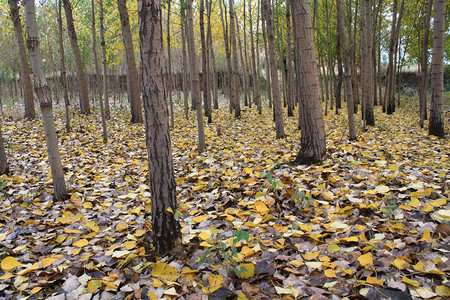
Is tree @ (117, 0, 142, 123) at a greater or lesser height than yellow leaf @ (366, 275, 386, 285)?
greater

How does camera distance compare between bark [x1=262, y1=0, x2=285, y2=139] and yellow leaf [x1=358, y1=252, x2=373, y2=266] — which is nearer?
yellow leaf [x1=358, y1=252, x2=373, y2=266]

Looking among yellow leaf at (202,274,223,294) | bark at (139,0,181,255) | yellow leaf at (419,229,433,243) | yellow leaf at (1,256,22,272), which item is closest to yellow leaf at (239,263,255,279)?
yellow leaf at (202,274,223,294)

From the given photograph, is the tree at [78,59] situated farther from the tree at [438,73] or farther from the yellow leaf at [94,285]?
the tree at [438,73]

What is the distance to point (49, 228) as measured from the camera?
3064 mm

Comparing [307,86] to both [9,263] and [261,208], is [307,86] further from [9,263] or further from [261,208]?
[9,263]

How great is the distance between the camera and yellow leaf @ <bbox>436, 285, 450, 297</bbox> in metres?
1.67

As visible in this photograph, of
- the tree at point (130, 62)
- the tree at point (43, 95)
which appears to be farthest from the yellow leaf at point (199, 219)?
the tree at point (130, 62)

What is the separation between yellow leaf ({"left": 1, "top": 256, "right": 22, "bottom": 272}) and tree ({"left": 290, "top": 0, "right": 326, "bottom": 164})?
3570 millimetres

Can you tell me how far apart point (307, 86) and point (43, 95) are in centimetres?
354

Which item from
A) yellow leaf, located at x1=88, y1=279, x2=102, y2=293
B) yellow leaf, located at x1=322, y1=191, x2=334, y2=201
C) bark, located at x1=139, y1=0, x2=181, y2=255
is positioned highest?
bark, located at x1=139, y1=0, x2=181, y2=255

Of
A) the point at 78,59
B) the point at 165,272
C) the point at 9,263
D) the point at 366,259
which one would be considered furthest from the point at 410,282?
the point at 78,59

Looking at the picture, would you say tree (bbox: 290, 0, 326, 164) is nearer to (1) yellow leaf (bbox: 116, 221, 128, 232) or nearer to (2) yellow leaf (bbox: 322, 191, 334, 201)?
(2) yellow leaf (bbox: 322, 191, 334, 201)

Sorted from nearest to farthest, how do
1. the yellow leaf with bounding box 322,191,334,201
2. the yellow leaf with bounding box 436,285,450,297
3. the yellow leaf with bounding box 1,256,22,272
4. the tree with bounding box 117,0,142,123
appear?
the yellow leaf with bounding box 436,285,450,297 → the yellow leaf with bounding box 1,256,22,272 → the yellow leaf with bounding box 322,191,334,201 → the tree with bounding box 117,0,142,123

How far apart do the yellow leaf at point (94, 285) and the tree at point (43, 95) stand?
2.04m
